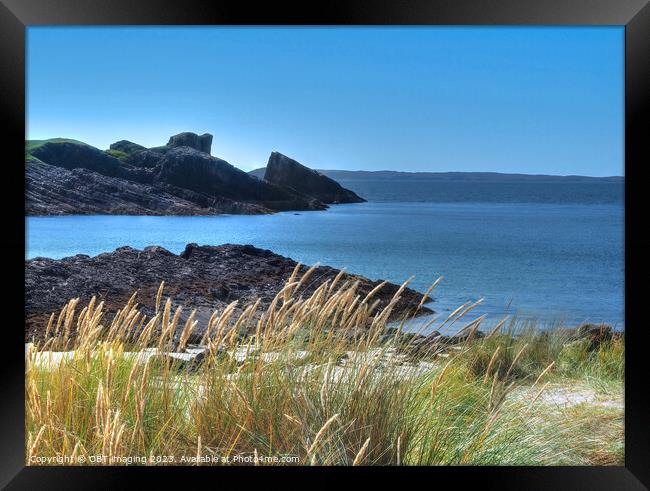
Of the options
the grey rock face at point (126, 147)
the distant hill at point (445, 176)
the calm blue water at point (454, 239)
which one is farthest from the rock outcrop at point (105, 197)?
the distant hill at point (445, 176)

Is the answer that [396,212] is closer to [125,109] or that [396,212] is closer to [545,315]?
[545,315]

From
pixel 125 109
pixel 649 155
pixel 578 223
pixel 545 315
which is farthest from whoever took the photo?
pixel 578 223

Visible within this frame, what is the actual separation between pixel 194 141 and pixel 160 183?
681 millimetres

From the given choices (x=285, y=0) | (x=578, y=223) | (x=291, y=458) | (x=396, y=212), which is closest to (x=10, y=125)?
(x=285, y=0)

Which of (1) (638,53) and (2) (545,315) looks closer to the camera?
(1) (638,53)

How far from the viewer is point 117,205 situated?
6523 mm

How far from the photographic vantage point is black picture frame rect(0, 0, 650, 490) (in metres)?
2.68

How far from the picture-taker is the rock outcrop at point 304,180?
6.06 metres

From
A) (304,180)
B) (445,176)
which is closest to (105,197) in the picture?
(304,180)

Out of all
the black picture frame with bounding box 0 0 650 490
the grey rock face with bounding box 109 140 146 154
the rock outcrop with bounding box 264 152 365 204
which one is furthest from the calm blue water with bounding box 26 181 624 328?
the black picture frame with bounding box 0 0 650 490

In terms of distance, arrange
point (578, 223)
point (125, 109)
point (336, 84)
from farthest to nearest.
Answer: point (578, 223)
point (336, 84)
point (125, 109)

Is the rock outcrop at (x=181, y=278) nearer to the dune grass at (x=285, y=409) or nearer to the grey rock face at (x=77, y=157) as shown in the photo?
the grey rock face at (x=77, y=157)

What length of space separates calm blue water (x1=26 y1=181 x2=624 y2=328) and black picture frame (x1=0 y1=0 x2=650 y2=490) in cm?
281

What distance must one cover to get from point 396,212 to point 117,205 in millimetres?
2827
